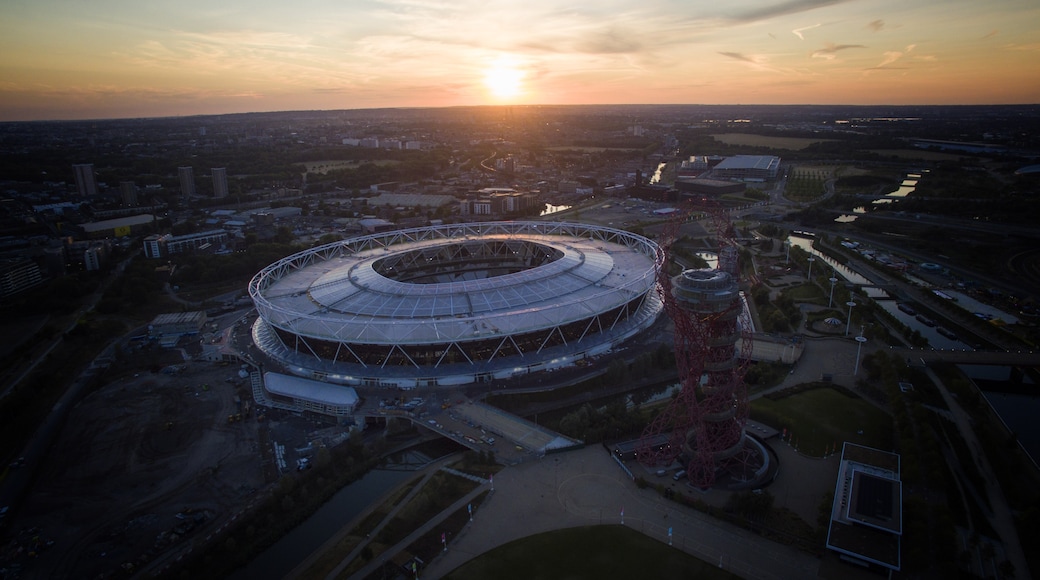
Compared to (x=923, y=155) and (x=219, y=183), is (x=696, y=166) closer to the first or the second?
(x=923, y=155)

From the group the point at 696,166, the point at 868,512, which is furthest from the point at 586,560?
the point at 696,166

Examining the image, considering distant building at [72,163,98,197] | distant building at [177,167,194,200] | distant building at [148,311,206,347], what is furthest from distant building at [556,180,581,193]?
distant building at [72,163,98,197]

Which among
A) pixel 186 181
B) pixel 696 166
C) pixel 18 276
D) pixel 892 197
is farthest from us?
pixel 696 166

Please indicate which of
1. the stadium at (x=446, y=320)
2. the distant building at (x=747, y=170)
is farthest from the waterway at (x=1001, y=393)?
the distant building at (x=747, y=170)

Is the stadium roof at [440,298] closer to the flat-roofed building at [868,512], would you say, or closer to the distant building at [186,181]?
the flat-roofed building at [868,512]

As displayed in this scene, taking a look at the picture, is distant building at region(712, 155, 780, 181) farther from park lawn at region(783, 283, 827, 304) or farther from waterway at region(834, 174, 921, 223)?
park lawn at region(783, 283, 827, 304)

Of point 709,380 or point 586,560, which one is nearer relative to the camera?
point 586,560
